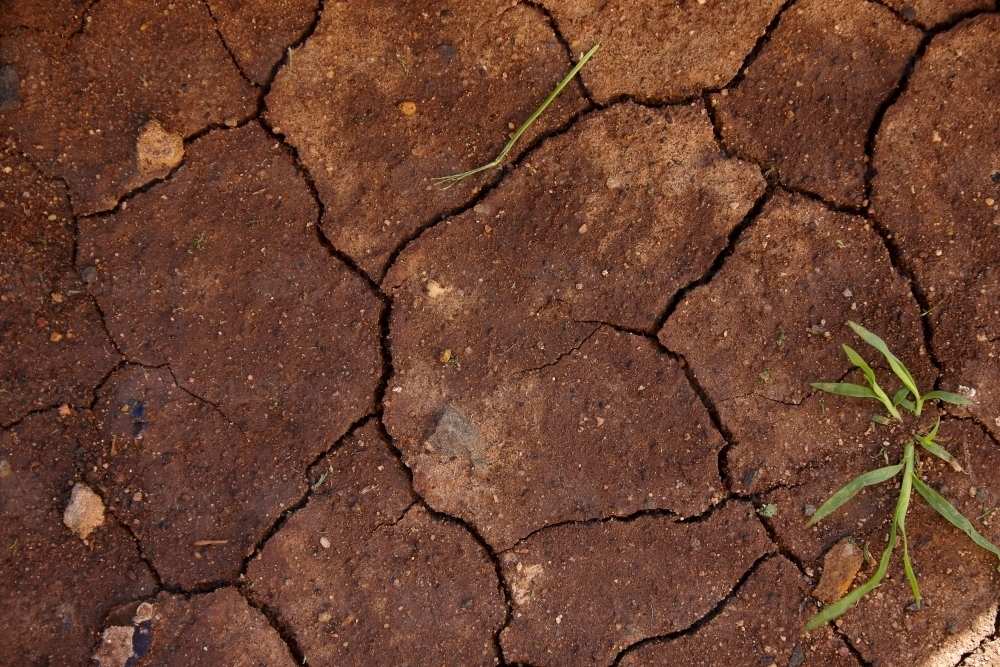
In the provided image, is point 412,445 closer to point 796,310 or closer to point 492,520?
point 492,520

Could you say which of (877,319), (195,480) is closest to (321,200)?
(195,480)

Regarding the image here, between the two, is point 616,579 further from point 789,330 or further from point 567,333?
point 789,330

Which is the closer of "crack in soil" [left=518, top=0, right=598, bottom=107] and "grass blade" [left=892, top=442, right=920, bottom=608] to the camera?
"grass blade" [left=892, top=442, right=920, bottom=608]

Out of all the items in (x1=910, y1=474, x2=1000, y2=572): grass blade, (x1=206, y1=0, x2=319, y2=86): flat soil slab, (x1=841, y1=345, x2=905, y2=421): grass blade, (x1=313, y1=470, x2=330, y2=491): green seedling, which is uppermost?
(x1=206, y1=0, x2=319, y2=86): flat soil slab

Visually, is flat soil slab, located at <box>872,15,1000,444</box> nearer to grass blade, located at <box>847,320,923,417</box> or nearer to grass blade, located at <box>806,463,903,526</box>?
grass blade, located at <box>847,320,923,417</box>

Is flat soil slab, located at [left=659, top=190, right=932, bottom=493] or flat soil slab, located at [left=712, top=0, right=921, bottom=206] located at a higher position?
flat soil slab, located at [left=712, top=0, right=921, bottom=206]

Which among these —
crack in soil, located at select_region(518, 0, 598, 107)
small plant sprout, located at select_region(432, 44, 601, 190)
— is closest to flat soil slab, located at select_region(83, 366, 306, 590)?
small plant sprout, located at select_region(432, 44, 601, 190)
